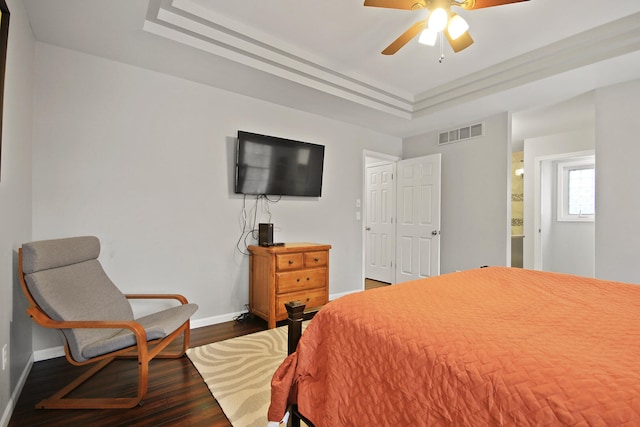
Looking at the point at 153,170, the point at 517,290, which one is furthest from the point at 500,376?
the point at 153,170

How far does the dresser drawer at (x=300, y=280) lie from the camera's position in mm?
3072

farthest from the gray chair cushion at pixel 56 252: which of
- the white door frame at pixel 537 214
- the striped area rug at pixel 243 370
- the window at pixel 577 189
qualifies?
the window at pixel 577 189

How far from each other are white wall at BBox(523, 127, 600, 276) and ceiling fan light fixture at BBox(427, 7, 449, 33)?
428cm

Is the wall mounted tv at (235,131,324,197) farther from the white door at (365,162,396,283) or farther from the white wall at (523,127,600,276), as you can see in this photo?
the white wall at (523,127,600,276)

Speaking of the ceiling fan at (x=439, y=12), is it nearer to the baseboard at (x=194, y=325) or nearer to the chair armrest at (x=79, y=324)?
the chair armrest at (x=79, y=324)

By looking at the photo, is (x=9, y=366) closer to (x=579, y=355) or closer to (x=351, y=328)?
(x=351, y=328)

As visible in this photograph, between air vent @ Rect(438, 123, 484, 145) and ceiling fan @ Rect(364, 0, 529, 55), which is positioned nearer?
ceiling fan @ Rect(364, 0, 529, 55)

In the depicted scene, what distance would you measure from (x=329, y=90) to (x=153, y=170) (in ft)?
6.27

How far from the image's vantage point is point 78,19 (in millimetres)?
2141

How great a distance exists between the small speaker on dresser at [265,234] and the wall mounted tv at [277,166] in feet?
1.27

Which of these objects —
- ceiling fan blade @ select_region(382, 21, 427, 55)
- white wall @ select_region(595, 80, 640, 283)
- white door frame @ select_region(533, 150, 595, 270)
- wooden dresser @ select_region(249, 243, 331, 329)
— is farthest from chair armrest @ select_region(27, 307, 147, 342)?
white door frame @ select_region(533, 150, 595, 270)

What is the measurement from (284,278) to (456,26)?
2.49m

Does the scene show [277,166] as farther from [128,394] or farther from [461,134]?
[461,134]

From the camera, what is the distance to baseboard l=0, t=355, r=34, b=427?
5.34 feet
